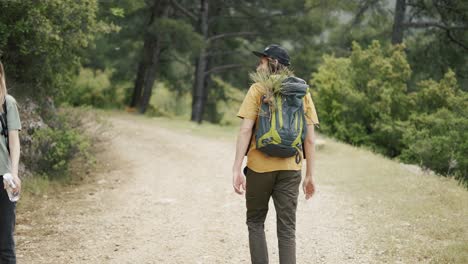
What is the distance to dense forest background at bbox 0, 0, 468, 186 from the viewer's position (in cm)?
885

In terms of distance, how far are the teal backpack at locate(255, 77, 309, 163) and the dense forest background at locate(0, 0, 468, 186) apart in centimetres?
513

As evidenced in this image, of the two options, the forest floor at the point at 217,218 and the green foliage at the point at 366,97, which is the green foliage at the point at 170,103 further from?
the forest floor at the point at 217,218

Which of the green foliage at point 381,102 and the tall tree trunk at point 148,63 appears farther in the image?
the tall tree trunk at point 148,63

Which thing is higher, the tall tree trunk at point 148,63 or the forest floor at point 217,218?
the tall tree trunk at point 148,63

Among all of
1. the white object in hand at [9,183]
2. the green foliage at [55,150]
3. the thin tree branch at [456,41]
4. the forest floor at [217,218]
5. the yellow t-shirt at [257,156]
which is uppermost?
the thin tree branch at [456,41]

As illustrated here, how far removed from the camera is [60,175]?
8.88 meters

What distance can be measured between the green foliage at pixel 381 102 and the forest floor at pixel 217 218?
3.80 m

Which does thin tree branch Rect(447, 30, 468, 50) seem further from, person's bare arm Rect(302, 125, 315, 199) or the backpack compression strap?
the backpack compression strap

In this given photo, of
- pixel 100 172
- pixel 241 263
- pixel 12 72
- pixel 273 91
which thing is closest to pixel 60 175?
pixel 100 172

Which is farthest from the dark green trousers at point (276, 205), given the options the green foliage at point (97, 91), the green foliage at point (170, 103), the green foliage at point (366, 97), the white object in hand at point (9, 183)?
the green foliage at point (170, 103)

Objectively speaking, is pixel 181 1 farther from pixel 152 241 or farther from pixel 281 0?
pixel 152 241

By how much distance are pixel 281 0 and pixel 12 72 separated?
40.7 ft

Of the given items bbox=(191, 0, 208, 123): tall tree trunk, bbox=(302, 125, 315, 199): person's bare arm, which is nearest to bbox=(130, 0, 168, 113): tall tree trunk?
bbox=(191, 0, 208, 123): tall tree trunk

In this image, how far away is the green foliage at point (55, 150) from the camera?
847 cm
